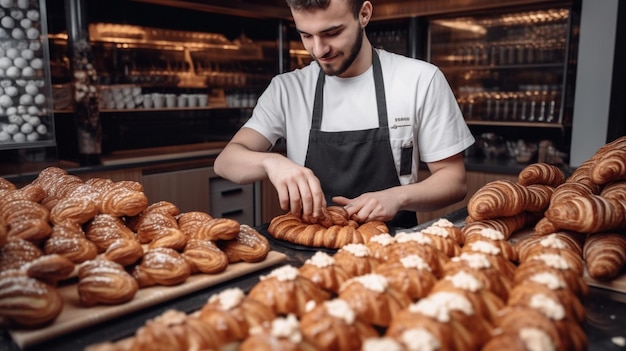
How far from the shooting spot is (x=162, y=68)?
17.2ft

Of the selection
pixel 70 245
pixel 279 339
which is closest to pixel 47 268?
pixel 70 245

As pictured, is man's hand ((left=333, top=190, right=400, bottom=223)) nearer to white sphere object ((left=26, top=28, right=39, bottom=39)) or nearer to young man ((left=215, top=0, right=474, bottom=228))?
young man ((left=215, top=0, right=474, bottom=228))

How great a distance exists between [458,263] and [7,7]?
366cm

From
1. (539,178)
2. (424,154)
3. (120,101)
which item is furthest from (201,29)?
(539,178)

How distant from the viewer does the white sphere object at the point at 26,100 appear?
12.1 feet

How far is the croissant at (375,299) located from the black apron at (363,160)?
134 centimetres

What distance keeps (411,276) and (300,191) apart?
2.13 ft

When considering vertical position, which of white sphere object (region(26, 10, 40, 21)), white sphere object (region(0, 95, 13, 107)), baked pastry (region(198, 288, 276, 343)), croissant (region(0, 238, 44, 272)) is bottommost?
baked pastry (region(198, 288, 276, 343))

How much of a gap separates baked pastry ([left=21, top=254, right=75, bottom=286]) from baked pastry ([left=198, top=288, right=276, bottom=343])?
1.24 ft

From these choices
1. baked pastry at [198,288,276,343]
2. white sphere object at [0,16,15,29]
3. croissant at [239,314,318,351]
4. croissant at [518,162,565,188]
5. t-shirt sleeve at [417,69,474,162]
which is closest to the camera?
croissant at [239,314,318,351]

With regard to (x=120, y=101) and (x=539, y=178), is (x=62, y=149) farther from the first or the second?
(x=539, y=178)

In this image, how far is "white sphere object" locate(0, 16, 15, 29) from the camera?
11.6ft

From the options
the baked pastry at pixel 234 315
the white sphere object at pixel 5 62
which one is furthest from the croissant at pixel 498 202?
the white sphere object at pixel 5 62

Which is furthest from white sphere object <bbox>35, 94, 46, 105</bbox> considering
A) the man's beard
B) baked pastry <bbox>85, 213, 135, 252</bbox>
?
baked pastry <bbox>85, 213, 135, 252</bbox>
